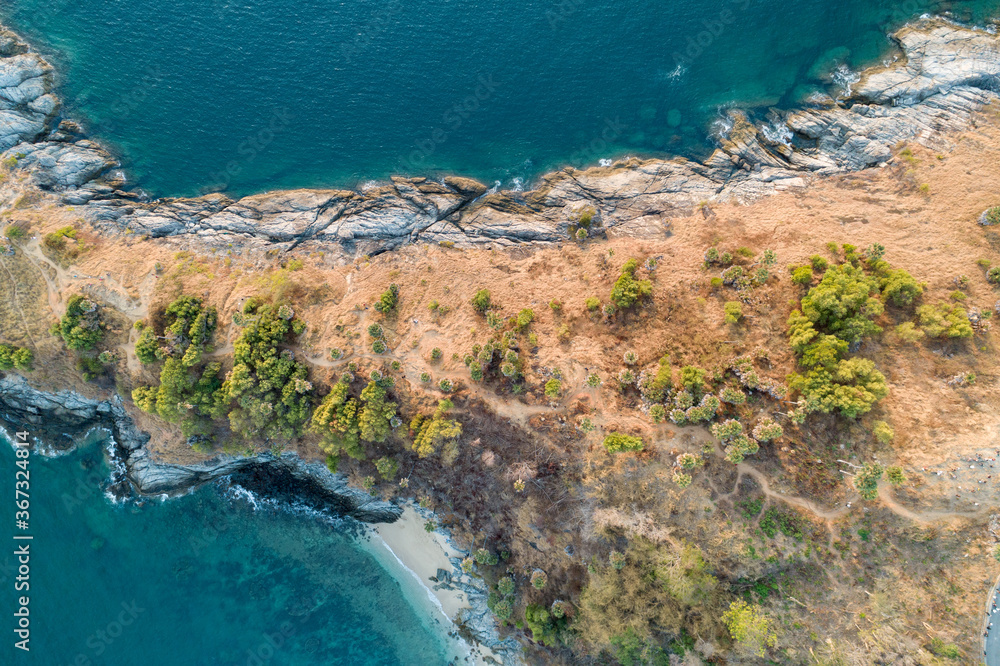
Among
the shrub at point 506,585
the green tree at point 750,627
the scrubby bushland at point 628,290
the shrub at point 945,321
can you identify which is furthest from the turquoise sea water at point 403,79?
the green tree at point 750,627

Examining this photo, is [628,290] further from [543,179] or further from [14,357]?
[14,357]

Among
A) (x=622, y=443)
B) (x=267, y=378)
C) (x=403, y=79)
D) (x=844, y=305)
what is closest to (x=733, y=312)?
(x=844, y=305)

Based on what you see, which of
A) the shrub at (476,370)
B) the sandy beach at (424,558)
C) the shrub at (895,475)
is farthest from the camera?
the sandy beach at (424,558)

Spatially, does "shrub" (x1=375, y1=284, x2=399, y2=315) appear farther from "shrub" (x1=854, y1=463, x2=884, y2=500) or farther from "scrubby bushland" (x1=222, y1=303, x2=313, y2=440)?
"shrub" (x1=854, y1=463, x2=884, y2=500)

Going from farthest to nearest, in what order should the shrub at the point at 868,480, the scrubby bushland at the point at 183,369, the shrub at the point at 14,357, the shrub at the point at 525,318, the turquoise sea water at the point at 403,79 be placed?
the turquoise sea water at the point at 403,79, the shrub at the point at 14,357, the scrubby bushland at the point at 183,369, the shrub at the point at 525,318, the shrub at the point at 868,480

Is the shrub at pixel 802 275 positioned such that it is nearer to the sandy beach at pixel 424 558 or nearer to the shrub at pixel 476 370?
the shrub at pixel 476 370

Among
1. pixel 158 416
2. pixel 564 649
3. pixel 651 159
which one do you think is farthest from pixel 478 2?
pixel 564 649

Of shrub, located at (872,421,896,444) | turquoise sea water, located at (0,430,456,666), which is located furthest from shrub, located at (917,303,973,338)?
turquoise sea water, located at (0,430,456,666)
